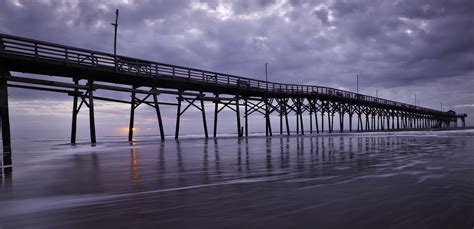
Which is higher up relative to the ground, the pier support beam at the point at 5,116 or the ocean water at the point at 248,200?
the pier support beam at the point at 5,116

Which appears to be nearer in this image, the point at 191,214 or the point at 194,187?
the point at 191,214

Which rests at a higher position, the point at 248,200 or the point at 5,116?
the point at 5,116

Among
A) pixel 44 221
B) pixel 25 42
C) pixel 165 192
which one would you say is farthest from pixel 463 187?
pixel 25 42

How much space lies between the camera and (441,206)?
8.71ft

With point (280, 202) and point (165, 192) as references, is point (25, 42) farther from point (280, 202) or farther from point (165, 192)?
point (280, 202)

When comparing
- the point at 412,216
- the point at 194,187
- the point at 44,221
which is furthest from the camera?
the point at 194,187

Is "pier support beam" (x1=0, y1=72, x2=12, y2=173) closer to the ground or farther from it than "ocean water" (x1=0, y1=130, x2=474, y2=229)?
farther from it

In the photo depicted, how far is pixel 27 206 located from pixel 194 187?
1859 millimetres

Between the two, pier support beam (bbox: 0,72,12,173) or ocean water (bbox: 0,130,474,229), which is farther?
pier support beam (bbox: 0,72,12,173)

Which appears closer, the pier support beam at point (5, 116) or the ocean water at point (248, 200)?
the ocean water at point (248, 200)

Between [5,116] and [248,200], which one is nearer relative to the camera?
[248,200]

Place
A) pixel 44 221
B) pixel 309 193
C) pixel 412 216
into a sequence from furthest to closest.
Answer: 1. pixel 309 193
2. pixel 44 221
3. pixel 412 216

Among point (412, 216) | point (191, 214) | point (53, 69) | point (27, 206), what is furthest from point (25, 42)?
point (412, 216)

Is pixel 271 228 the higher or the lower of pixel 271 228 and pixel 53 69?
the lower
